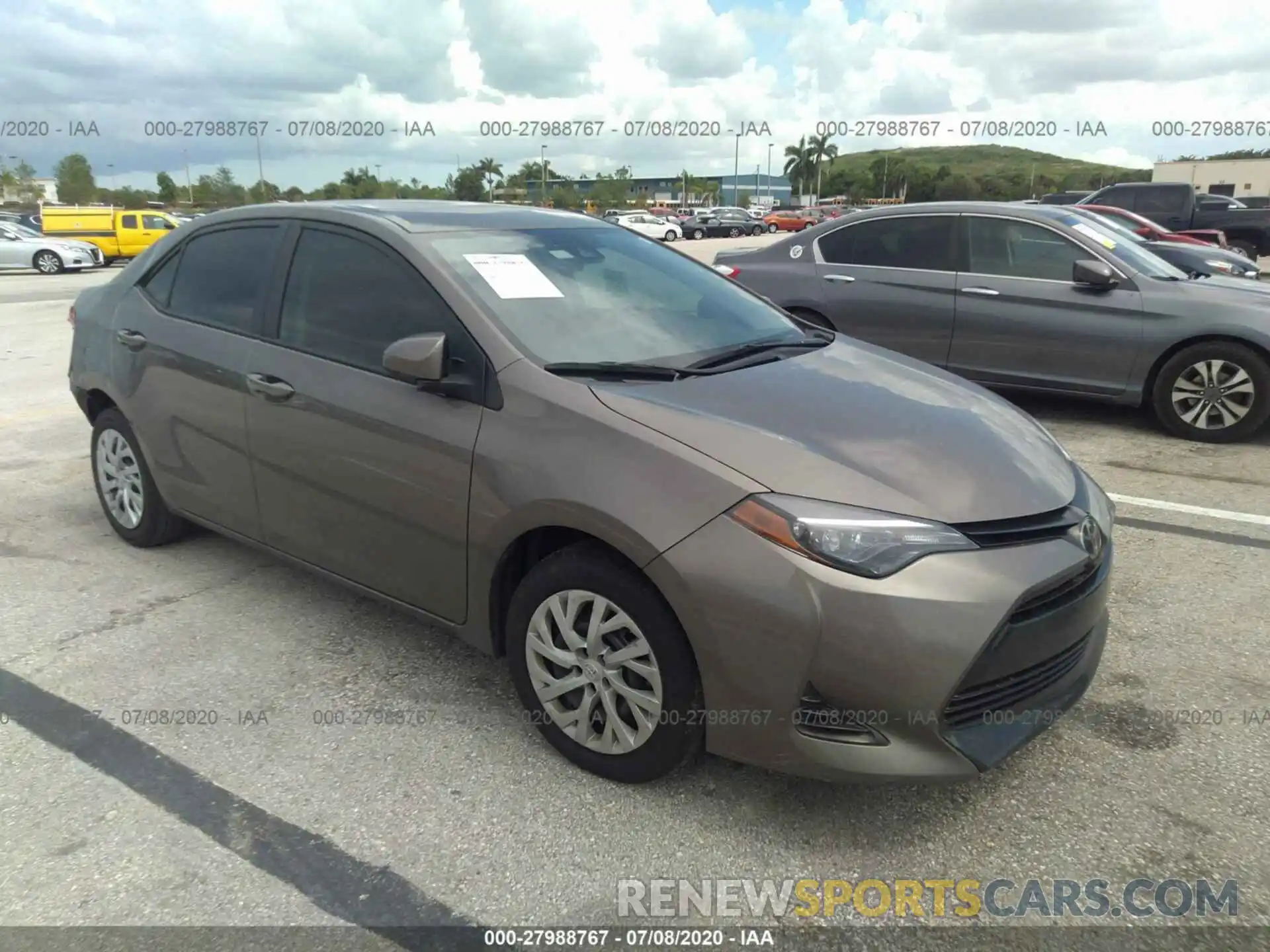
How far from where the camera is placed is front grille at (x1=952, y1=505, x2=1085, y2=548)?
7.85ft

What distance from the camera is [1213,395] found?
20.7 feet

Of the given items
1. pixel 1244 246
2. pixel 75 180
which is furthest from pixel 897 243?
pixel 75 180

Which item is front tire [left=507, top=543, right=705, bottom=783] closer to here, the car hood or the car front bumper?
the car front bumper

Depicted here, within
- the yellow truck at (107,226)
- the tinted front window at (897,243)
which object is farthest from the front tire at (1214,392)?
the yellow truck at (107,226)

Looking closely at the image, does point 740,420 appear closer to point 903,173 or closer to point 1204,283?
point 1204,283

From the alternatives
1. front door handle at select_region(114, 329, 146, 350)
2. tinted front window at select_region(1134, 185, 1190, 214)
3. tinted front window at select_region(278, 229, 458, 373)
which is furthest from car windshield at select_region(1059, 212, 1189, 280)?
tinted front window at select_region(1134, 185, 1190, 214)

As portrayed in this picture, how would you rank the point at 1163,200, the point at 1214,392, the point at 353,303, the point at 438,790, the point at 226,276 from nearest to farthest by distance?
the point at 438,790, the point at 353,303, the point at 226,276, the point at 1214,392, the point at 1163,200

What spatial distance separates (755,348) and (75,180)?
90408 mm

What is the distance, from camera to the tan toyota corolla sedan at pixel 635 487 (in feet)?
7.56

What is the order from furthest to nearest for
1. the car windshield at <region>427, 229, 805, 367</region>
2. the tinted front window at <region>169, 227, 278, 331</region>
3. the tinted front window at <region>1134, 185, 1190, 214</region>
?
the tinted front window at <region>1134, 185, 1190, 214</region> → the tinted front window at <region>169, 227, 278, 331</region> → the car windshield at <region>427, 229, 805, 367</region>

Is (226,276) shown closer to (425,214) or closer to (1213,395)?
(425,214)

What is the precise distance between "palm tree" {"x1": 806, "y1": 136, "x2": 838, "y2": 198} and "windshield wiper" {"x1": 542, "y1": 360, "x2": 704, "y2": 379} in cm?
11124

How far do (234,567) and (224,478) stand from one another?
752 millimetres

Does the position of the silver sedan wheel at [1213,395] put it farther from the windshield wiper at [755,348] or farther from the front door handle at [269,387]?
the front door handle at [269,387]
